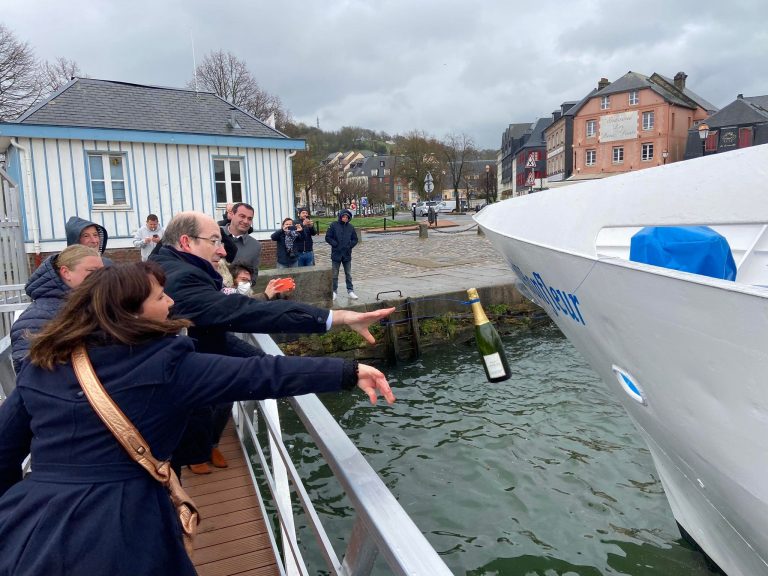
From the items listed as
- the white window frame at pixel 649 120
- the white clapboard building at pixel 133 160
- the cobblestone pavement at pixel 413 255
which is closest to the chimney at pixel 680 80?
the white window frame at pixel 649 120

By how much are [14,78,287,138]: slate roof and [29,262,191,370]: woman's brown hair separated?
13.2 meters

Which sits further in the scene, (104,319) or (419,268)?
(419,268)

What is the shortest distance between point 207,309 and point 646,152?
174 ft

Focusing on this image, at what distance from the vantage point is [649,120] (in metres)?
48.2

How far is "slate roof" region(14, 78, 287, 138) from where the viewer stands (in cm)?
1312

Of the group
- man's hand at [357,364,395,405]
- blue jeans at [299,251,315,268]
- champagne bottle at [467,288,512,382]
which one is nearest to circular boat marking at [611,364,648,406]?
champagne bottle at [467,288,512,382]

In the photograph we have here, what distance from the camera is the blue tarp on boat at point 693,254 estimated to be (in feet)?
9.38

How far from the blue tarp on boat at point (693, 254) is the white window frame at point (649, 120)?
51607 millimetres

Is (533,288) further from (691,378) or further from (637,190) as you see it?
(691,378)

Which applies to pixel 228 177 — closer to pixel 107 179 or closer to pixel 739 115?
pixel 107 179

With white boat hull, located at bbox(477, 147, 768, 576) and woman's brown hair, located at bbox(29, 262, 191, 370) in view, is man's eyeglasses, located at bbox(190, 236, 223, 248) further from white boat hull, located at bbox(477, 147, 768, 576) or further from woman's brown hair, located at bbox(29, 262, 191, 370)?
white boat hull, located at bbox(477, 147, 768, 576)

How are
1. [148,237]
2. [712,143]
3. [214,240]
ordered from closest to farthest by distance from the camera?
1. [214,240]
2. [148,237]
3. [712,143]

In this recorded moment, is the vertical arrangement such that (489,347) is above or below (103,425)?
below

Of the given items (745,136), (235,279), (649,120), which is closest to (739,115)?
(745,136)
